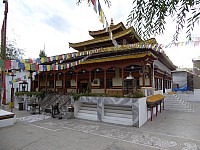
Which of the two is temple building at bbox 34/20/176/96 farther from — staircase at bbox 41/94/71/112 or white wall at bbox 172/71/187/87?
white wall at bbox 172/71/187/87

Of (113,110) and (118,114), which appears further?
(113,110)

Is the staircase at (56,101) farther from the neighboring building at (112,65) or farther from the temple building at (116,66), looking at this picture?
the neighboring building at (112,65)

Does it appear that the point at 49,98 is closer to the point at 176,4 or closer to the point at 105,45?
the point at 105,45

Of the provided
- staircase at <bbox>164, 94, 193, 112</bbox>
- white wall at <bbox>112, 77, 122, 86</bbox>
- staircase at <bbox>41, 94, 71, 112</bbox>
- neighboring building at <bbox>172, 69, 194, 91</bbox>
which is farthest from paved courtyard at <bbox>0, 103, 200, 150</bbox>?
neighboring building at <bbox>172, 69, 194, 91</bbox>

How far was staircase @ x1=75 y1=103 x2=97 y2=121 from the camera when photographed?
1078 cm

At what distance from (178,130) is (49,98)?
37.8 ft

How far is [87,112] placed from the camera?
11.3 meters

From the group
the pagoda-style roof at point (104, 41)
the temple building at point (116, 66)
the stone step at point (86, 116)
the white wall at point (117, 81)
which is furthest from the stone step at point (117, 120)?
the pagoda-style roof at point (104, 41)

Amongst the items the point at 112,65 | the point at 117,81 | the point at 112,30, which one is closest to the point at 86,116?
the point at 112,65

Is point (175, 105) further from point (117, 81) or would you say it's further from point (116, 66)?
point (116, 66)

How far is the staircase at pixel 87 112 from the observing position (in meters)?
10.8

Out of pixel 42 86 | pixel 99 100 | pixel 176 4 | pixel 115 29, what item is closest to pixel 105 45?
pixel 115 29

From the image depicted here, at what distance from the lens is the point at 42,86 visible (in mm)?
20391

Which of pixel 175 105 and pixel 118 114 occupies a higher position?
pixel 118 114
